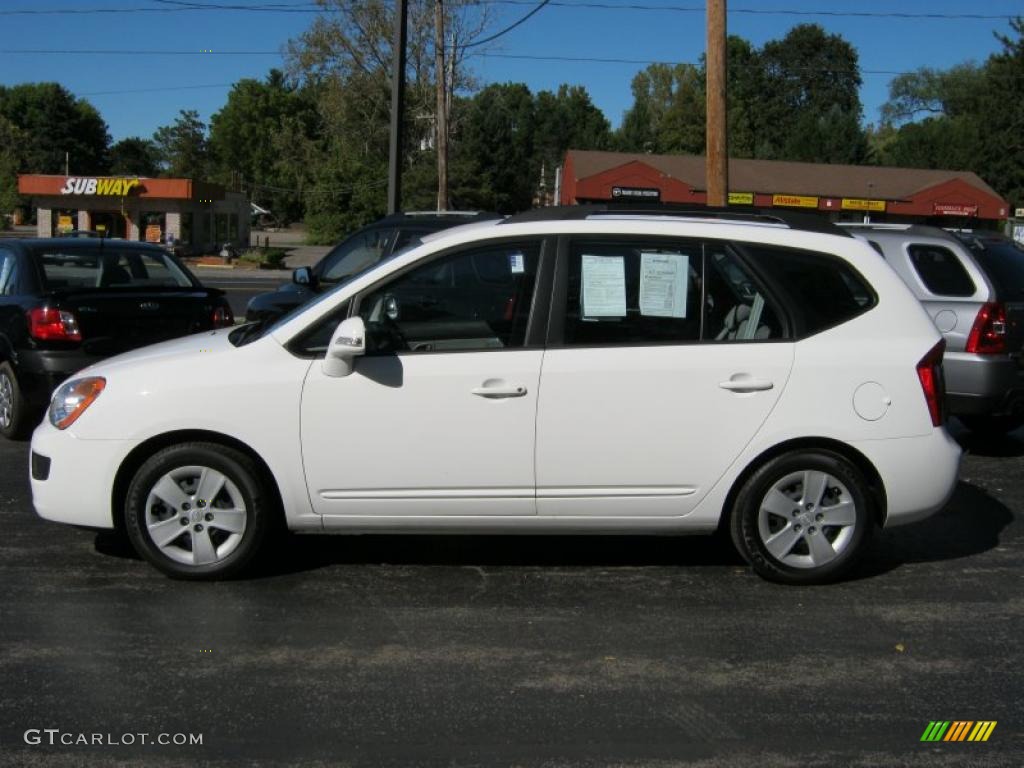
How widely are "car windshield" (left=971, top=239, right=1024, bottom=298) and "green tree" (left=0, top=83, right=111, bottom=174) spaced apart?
332 ft

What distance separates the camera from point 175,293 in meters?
8.53

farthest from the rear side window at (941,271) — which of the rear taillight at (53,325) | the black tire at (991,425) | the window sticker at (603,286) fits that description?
the rear taillight at (53,325)

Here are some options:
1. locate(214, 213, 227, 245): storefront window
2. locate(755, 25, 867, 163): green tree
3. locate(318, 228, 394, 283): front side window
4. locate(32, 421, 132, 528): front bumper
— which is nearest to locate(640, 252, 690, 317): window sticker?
locate(32, 421, 132, 528): front bumper

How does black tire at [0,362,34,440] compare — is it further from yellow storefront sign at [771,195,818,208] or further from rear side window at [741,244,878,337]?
yellow storefront sign at [771,195,818,208]

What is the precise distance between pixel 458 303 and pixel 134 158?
122931 millimetres

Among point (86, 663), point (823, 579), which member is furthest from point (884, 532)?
point (86, 663)

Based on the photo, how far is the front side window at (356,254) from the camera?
1117 centimetres

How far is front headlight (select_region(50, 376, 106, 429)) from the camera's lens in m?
5.01

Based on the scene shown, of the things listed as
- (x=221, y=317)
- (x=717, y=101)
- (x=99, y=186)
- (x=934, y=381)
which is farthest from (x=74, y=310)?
(x=99, y=186)

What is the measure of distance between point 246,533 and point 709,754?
246 centimetres

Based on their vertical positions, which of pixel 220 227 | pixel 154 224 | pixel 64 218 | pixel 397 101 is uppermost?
pixel 220 227

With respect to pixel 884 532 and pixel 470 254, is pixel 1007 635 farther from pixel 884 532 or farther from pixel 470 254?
pixel 470 254

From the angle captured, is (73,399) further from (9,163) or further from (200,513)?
(9,163)

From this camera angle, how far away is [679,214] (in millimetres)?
5488
